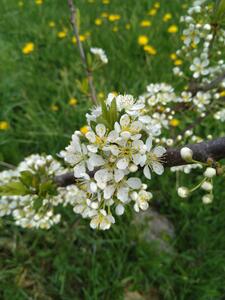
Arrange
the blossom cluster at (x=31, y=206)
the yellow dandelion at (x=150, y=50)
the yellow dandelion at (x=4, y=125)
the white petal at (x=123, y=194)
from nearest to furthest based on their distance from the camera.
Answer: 1. the white petal at (x=123, y=194)
2. the blossom cluster at (x=31, y=206)
3. the yellow dandelion at (x=4, y=125)
4. the yellow dandelion at (x=150, y=50)

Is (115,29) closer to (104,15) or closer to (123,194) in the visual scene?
(104,15)

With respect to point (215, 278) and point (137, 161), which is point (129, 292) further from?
point (137, 161)

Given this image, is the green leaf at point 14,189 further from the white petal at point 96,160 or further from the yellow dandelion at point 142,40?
the yellow dandelion at point 142,40

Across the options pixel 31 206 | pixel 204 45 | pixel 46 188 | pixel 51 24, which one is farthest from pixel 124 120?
pixel 51 24

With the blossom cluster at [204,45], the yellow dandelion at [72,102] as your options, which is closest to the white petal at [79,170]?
the blossom cluster at [204,45]

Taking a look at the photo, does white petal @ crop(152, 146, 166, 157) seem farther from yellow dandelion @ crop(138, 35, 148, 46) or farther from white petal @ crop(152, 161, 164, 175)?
yellow dandelion @ crop(138, 35, 148, 46)

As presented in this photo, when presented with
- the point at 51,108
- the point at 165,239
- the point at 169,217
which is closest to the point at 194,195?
the point at 169,217

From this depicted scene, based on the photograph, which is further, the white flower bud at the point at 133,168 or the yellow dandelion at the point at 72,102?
the yellow dandelion at the point at 72,102

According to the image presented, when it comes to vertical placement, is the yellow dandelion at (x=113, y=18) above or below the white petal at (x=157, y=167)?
above

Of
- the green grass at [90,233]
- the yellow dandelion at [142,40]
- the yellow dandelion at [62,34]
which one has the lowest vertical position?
the green grass at [90,233]

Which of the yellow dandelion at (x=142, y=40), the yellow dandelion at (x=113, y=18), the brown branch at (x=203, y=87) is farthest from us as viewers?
the yellow dandelion at (x=113, y=18)

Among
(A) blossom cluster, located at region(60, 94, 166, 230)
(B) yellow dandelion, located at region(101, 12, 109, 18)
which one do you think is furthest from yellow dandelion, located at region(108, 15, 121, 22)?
(A) blossom cluster, located at region(60, 94, 166, 230)
